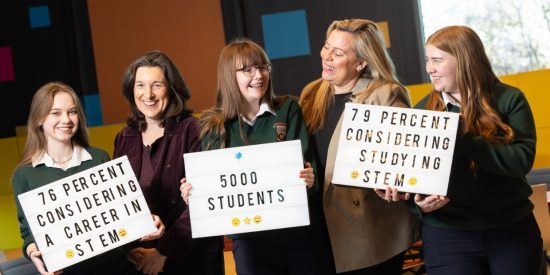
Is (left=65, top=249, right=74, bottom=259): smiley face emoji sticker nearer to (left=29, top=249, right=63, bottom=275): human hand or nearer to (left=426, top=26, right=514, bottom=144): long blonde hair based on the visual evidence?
(left=29, top=249, right=63, bottom=275): human hand

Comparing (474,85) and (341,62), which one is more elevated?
(341,62)

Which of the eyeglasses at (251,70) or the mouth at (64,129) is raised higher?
the eyeglasses at (251,70)

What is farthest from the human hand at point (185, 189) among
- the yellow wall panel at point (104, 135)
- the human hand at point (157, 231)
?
the yellow wall panel at point (104, 135)

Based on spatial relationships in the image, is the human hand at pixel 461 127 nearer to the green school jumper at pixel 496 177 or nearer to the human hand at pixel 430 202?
the green school jumper at pixel 496 177

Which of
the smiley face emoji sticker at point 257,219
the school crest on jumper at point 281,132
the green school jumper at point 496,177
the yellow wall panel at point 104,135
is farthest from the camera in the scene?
the yellow wall panel at point 104,135

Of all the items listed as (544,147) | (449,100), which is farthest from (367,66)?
(544,147)

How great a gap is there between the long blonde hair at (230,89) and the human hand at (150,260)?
54cm

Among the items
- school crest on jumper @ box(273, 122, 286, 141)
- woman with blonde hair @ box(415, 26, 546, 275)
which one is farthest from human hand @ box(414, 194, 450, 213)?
school crest on jumper @ box(273, 122, 286, 141)

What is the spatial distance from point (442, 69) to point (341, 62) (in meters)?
0.56

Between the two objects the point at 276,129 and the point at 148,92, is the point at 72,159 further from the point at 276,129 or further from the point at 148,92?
the point at 276,129

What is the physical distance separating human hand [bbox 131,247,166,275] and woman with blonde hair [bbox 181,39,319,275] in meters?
0.35

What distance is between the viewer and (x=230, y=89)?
2984 millimetres

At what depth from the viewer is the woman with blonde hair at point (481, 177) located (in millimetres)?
2564

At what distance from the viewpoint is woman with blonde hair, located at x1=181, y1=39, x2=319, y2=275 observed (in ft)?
9.38
